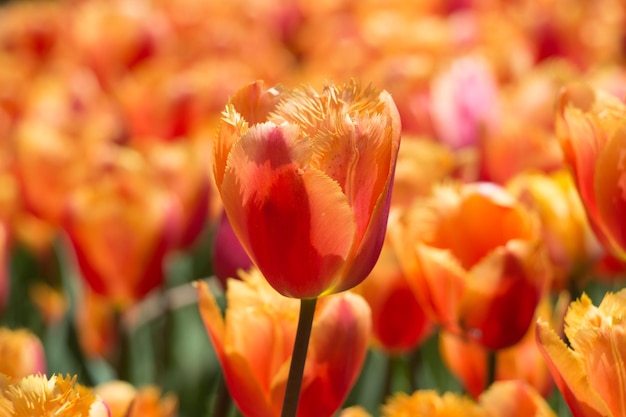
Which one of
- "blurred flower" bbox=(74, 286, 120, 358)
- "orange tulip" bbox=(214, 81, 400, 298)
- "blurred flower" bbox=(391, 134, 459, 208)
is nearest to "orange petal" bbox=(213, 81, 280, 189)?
"orange tulip" bbox=(214, 81, 400, 298)

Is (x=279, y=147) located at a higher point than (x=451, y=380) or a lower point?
higher

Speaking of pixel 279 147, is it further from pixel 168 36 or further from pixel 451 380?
pixel 168 36

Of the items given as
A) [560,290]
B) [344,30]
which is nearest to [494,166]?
[560,290]

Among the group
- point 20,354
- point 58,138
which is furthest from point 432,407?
point 58,138

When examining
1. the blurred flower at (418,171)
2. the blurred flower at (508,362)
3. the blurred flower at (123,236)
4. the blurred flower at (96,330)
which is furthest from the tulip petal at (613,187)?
the blurred flower at (96,330)

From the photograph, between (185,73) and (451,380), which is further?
(185,73)

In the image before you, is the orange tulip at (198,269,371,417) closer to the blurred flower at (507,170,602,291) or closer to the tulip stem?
the tulip stem

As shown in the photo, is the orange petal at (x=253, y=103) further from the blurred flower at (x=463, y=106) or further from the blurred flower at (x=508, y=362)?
the blurred flower at (x=463, y=106)
